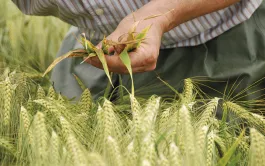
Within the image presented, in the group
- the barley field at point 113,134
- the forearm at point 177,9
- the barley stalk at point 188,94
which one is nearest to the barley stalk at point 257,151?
the barley field at point 113,134

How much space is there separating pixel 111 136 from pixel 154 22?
0.99ft

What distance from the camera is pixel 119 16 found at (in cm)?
132

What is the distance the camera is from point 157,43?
1.10m

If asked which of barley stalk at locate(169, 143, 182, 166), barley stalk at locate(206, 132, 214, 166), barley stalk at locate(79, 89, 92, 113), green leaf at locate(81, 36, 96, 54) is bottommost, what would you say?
barley stalk at locate(206, 132, 214, 166)

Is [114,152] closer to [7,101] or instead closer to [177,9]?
[7,101]

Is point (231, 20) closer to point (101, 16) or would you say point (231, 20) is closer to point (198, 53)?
point (198, 53)

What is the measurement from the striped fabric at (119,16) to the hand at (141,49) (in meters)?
0.18

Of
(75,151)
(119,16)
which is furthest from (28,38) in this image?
(75,151)

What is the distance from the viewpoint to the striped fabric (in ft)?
4.25

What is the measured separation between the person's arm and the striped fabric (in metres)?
0.11

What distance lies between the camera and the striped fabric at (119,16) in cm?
130

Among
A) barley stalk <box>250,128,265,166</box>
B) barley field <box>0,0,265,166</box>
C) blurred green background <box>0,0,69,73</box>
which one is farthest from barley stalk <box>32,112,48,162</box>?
blurred green background <box>0,0,69,73</box>

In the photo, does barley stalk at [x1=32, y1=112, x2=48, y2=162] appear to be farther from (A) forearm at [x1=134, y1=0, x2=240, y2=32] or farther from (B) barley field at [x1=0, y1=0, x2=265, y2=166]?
(A) forearm at [x1=134, y1=0, x2=240, y2=32]

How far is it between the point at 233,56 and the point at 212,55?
0.16 ft
